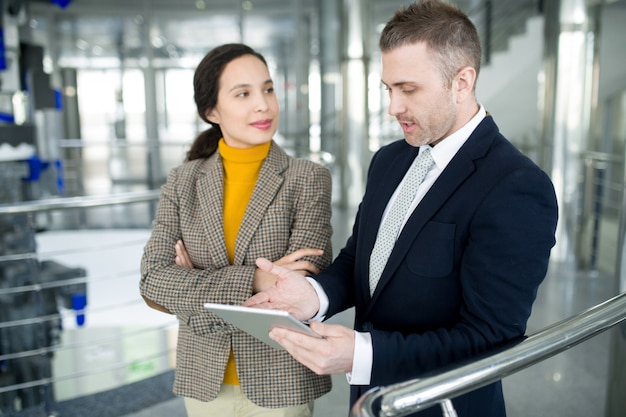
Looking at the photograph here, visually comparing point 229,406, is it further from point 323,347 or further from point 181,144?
point 181,144

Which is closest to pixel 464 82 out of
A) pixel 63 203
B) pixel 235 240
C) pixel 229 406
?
pixel 235 240

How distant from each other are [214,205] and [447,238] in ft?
2.09

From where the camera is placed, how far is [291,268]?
1.38 metres

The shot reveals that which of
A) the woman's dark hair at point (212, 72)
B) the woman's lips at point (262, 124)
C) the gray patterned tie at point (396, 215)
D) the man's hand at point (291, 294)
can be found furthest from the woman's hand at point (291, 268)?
the woman's dark hair at point (212, 72)

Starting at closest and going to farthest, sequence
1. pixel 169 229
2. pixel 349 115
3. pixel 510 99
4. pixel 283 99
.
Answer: pixel 169 229 < pixel 510 99 < pixel 349 115 < pixel 283 99

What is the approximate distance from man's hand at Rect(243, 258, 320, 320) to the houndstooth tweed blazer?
12cm

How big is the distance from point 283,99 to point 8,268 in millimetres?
6087

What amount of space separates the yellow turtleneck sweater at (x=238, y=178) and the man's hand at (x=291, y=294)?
284 millimetres

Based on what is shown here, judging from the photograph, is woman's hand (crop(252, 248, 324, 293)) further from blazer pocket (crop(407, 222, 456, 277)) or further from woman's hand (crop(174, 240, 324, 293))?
Answer: blazer pocket (crop(407, 222, 456, 277))

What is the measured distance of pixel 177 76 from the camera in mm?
9688

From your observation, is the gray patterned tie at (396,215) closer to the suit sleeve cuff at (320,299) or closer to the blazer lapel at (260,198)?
the suit sleeve cuff at (320,299)

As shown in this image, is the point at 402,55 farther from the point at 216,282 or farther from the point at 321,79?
the point at 321,79

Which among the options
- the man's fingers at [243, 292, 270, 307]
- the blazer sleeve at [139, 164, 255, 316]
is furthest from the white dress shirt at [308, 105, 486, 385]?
the blazer sleeve at [139, 164, 255, 316]

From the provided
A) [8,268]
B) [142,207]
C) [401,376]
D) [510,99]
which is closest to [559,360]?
[401,376]
